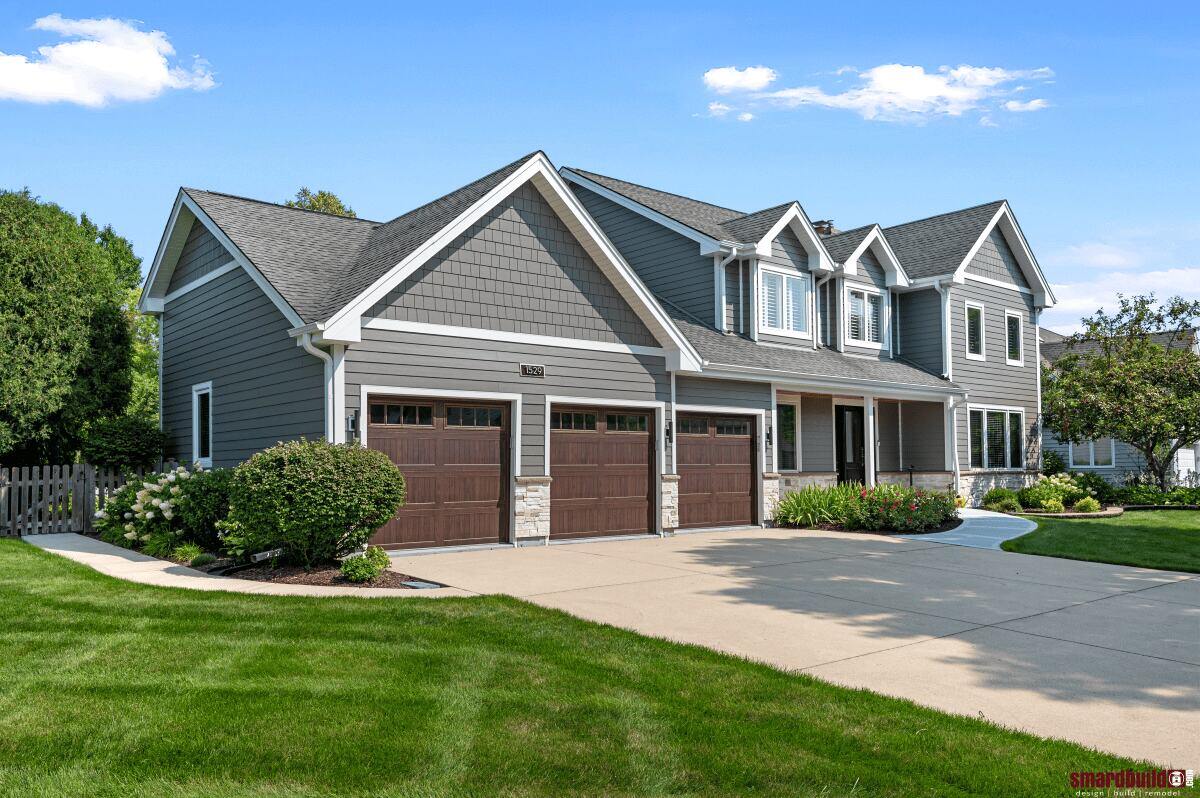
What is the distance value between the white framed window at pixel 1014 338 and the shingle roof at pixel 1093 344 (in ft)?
7.86

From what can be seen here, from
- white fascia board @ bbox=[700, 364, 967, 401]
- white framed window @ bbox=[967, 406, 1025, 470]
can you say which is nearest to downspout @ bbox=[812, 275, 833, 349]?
white fascia board @ bbox=[700, 364, 967, 401]

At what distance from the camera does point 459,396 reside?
13.0m

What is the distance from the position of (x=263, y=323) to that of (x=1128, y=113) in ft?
47.5

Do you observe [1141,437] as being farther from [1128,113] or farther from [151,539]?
[151,539]

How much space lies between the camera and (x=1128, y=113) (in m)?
14.8

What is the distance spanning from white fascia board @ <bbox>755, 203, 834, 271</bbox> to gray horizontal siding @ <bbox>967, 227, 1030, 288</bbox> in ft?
17.9

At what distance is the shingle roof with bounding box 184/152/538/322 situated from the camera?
12711mm

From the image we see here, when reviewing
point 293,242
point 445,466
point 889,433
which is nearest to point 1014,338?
point 889,433

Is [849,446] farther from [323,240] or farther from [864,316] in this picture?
[323,240]

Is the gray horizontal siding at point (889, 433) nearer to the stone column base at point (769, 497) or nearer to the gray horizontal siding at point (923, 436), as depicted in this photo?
the gray horizontal siding at point (923, 436)

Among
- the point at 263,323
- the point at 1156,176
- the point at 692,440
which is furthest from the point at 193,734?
the point at 1156,176

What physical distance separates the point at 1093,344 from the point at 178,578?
33.4m

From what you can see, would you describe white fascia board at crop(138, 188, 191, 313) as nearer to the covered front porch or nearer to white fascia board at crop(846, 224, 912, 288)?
the covered front porch

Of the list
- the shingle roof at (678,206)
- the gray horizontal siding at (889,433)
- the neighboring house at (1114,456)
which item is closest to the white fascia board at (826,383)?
the gray horizontal siding at (889,433)
